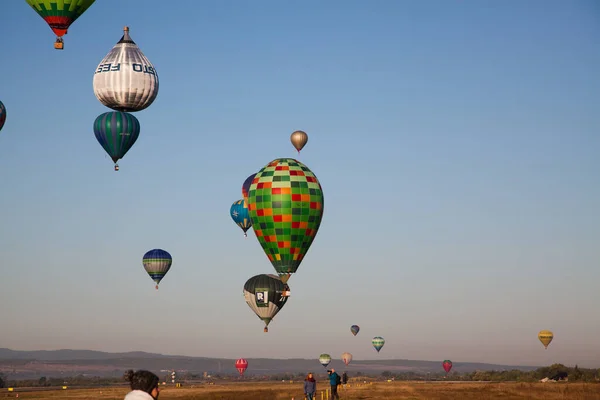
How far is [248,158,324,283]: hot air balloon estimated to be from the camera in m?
74.9

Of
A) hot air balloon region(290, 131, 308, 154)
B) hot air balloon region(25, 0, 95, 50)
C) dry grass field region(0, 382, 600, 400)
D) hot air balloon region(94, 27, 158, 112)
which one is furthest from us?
hot air balloon region(290, 131, 308, 154)

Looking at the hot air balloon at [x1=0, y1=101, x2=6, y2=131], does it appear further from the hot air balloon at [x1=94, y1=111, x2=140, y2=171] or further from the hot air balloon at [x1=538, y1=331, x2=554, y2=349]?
the hot air balloon at [x1=538, y1=331, x2=554, y2=349]

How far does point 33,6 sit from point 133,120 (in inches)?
555

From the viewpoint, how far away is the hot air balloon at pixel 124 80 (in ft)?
248

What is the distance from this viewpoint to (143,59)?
77312mm

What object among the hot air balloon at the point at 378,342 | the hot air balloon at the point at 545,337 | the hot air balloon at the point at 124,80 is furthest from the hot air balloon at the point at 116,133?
the hot air balloon at the point at 378,342

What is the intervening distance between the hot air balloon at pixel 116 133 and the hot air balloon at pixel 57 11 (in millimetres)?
11210

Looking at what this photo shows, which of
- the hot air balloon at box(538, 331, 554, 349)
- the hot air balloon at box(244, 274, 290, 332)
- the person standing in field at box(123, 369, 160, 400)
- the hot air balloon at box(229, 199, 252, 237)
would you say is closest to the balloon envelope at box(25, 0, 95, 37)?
the hot air balloon at box(244, 274, 290, 332)

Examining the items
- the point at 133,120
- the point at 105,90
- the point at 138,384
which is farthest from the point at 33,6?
the point at 138,384

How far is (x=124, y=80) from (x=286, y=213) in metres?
16.8

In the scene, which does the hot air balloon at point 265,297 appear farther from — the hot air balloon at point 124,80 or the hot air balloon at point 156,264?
the hot air balloon at point 124,80

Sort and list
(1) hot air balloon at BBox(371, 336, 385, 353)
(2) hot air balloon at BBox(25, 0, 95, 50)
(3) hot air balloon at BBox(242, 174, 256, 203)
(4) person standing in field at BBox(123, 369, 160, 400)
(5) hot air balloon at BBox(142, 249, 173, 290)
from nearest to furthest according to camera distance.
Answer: (4) person standing in field at BBox(123, 369, 160, 400)
(2) hot air balloon at BBox(25, 0, 95, 50)
(3) hot air balloon at BBox(242, 174, 256, 203)
(5) hot air balloon at BBox(142, 249, 173, 290)
(1) hot air balloon at BBox(371, 336, 385, 353)

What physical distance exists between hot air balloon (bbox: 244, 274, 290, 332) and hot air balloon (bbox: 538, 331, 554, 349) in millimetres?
60752

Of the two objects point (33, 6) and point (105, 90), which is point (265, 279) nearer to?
point (105, 90)
